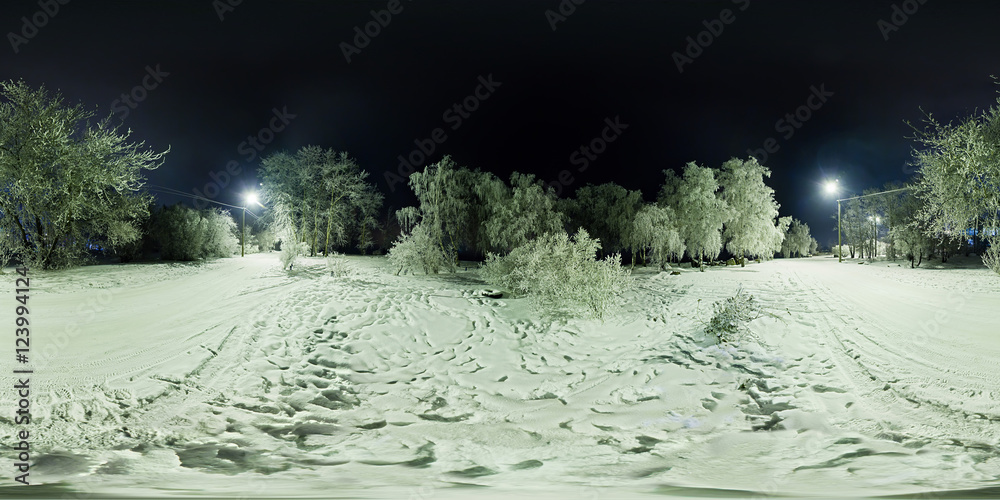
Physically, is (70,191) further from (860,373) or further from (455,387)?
(860,373)

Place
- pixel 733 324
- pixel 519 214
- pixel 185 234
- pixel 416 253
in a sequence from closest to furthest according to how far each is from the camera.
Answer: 1. pixel 733 324
2. pixel 416 253
3. pixel 519 214
4. pixel 185 234

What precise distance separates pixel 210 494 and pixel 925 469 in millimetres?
5593

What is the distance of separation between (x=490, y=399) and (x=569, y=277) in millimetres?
5262

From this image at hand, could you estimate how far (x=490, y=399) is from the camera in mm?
6242

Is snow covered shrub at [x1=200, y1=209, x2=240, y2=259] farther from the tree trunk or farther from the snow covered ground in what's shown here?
the snow covered ground

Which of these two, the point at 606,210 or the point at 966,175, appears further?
the point at 606,210

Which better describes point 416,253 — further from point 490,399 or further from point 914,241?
point 914,241

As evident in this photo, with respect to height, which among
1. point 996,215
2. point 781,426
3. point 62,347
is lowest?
point 781,426

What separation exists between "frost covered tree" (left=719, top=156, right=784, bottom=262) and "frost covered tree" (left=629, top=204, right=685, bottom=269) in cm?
602

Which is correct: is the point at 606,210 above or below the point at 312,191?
below

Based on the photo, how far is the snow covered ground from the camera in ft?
12.3

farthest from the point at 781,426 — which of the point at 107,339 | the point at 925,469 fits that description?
the point at 107,339

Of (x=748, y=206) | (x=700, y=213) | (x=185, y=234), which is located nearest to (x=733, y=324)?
(x=700, y=213)

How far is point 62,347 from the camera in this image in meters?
7.23
